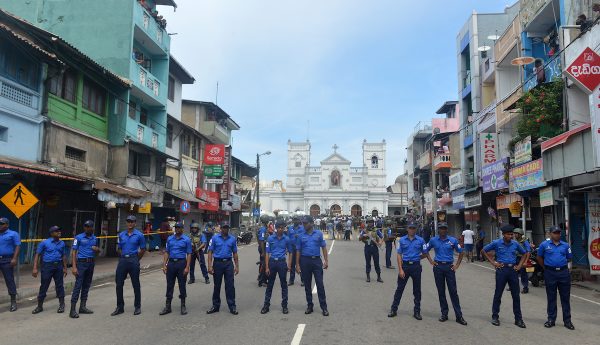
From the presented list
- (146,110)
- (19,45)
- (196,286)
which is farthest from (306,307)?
(146,110)

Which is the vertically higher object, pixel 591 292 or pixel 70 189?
pixel 70 189

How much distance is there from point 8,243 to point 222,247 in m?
4.27

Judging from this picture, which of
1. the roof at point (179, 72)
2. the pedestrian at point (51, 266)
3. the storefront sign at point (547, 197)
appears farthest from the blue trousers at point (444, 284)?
the roof at point (179, 72)

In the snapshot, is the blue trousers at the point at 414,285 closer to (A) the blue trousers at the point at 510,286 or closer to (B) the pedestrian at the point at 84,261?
(A) the blue trousers at the point at 510,286

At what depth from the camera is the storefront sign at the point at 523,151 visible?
1731 centimetres

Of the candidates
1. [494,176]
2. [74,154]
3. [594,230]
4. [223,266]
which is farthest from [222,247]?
[494,176]

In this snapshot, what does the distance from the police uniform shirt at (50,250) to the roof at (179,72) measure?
66.7 feet

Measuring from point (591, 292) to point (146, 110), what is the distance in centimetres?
2246

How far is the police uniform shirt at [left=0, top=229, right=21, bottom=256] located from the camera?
898cm

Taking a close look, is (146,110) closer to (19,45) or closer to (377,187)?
(19,45)

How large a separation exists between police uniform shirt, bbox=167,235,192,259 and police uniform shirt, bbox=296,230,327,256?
218cm

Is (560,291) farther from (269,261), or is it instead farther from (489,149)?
(489,149)

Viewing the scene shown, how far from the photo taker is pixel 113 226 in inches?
854

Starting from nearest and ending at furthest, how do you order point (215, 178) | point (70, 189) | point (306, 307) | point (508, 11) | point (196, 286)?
point (306, 307) < point (196, 286) < point (70, 189) < point (508, 11) < point (215, 178)
